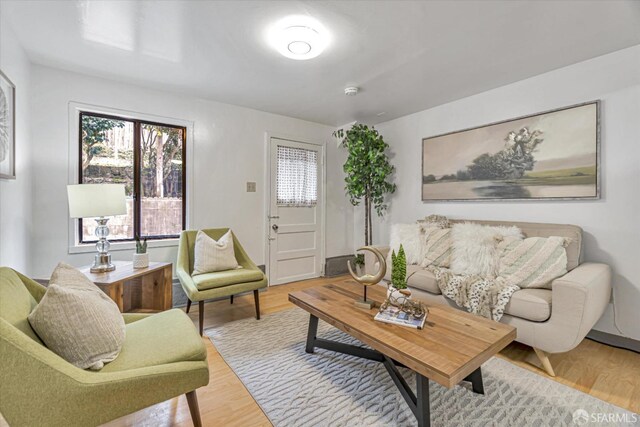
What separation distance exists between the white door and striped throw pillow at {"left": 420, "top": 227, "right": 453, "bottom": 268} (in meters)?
1.76

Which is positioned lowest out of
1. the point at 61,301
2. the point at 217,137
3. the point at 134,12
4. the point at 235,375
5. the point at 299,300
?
the point at 235,375

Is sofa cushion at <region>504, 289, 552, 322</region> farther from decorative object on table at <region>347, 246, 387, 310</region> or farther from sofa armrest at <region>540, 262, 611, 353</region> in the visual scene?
decorative object on table at <region>347, 246, 387, 310</region>

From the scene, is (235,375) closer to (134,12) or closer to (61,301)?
(61,301)

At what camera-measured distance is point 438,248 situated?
109 inches

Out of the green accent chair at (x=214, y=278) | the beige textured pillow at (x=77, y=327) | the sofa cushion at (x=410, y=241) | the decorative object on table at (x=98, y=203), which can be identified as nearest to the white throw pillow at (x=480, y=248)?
the sofa cushion at (x=410, y=241)

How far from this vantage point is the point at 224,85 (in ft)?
9.32

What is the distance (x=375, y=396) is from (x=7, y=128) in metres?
2.99

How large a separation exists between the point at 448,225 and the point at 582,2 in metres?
1.94

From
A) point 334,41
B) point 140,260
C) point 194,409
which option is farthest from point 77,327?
point 334,41

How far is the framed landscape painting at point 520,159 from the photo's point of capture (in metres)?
2.33

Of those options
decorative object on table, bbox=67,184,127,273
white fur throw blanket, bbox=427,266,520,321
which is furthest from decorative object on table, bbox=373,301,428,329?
decorative object on table, bbox=67,184,127,273

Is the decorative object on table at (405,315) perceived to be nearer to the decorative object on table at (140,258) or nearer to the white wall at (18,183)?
the decorative object on table at (140,258)

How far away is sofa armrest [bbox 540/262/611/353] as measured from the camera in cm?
170

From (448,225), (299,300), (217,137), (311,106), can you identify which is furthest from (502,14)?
(217,137)
